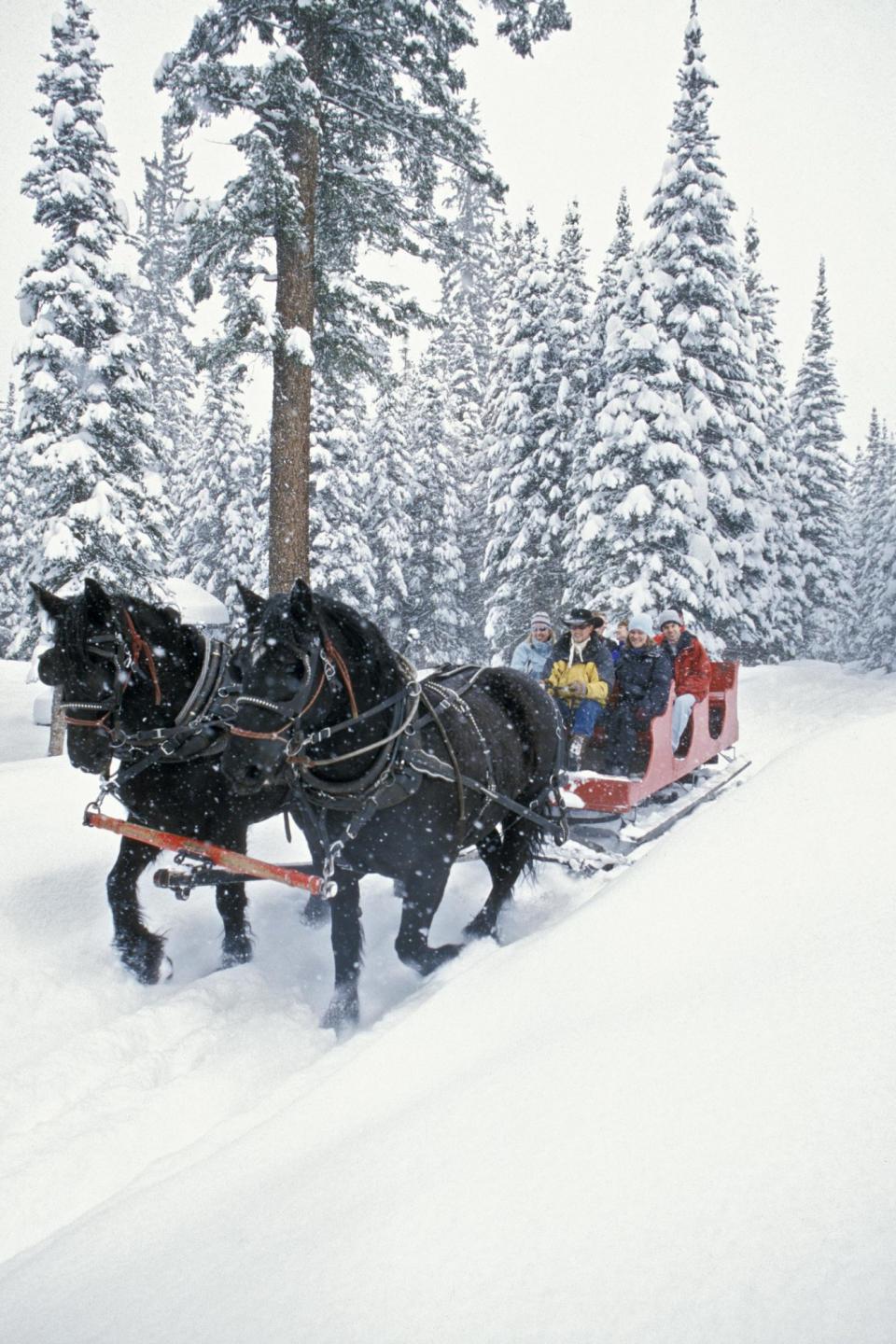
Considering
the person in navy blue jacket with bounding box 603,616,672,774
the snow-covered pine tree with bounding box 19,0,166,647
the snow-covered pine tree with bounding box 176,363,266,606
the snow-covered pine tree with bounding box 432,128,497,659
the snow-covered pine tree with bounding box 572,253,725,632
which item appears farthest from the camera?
the snow-covered pine tree with bounding box 432,128,497,659

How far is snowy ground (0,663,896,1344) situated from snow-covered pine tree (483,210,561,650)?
65.7 feet

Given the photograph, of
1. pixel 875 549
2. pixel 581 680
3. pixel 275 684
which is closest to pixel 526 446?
pixel 581 680

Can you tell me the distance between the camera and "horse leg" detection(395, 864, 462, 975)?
4.05 metres

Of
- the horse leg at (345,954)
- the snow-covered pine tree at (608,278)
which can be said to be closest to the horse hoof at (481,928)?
the horse leg at (345,954)

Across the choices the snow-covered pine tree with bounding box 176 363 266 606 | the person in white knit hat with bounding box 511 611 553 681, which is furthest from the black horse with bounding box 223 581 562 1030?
the snow-covered pine tree with bounding box 176 363 266 606

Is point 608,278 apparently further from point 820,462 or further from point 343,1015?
point 343,1015

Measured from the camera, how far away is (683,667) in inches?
292

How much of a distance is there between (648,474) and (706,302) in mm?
4379

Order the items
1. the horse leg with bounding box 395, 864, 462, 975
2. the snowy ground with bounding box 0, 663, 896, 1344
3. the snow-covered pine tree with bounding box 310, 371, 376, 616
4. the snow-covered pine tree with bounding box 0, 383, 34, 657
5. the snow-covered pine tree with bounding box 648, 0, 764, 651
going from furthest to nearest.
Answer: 1. the snow-covered pine tree with bounding box 0, 383, 34, 657
2. the snow-covered pine tree with bounding box 310, 371, 376, 616
3. the snow-covered pine tree with bounding box 648, 0, 764, 651
4. the horse leg with bounding box 395, 864, 462, 975
5. the snowy ground with bounding box 0, 663, 896, 1344

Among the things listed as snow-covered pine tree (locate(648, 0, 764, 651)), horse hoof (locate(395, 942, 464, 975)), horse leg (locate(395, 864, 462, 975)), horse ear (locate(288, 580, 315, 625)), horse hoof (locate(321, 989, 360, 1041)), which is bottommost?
horse hoof (locate(321, 989, 360, 1041))

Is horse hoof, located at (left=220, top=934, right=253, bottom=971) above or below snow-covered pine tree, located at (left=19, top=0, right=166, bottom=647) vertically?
below

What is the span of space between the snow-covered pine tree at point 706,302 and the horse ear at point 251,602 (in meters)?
15.4

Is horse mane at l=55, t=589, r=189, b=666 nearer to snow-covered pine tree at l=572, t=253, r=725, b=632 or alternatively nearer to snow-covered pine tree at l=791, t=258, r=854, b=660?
snow-covered pine tree at l=572, t=253, r=725, b=632

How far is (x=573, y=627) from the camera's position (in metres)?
6.48
